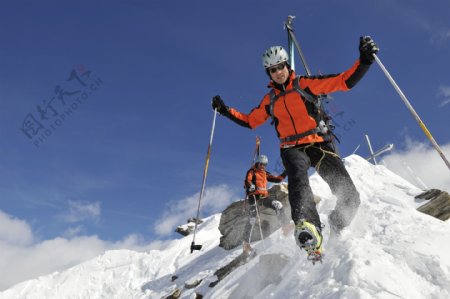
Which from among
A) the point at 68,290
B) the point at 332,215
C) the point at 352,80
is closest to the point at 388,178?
the point at 332,215

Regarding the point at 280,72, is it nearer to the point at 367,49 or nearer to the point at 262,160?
the point at 367,49

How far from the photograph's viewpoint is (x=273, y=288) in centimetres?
562

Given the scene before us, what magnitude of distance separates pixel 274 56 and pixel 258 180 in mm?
7837

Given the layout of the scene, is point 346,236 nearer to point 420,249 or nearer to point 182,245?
point 420,249

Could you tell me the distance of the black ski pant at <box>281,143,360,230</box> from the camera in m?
5.11

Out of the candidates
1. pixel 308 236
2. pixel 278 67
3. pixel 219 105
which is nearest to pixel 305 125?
pixel 278 67

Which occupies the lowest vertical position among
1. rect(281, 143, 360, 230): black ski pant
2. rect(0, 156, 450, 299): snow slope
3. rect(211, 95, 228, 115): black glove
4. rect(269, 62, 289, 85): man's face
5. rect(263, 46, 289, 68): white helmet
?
rect(0, 156, 450, 299): snow slope

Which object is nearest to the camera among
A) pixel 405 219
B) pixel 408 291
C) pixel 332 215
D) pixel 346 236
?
pixel 408 291

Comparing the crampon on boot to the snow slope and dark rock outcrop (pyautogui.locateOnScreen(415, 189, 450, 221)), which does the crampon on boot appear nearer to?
the snow slope

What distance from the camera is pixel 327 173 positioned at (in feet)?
18.9

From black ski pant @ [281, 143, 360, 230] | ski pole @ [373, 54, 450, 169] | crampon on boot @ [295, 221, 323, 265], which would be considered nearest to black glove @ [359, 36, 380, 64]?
ski pole @ [373, 54, 450, 169]

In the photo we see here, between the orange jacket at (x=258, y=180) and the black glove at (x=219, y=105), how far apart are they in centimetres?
640

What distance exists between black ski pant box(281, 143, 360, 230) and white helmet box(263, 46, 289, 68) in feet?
4.54

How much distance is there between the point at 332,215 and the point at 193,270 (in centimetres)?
1198
